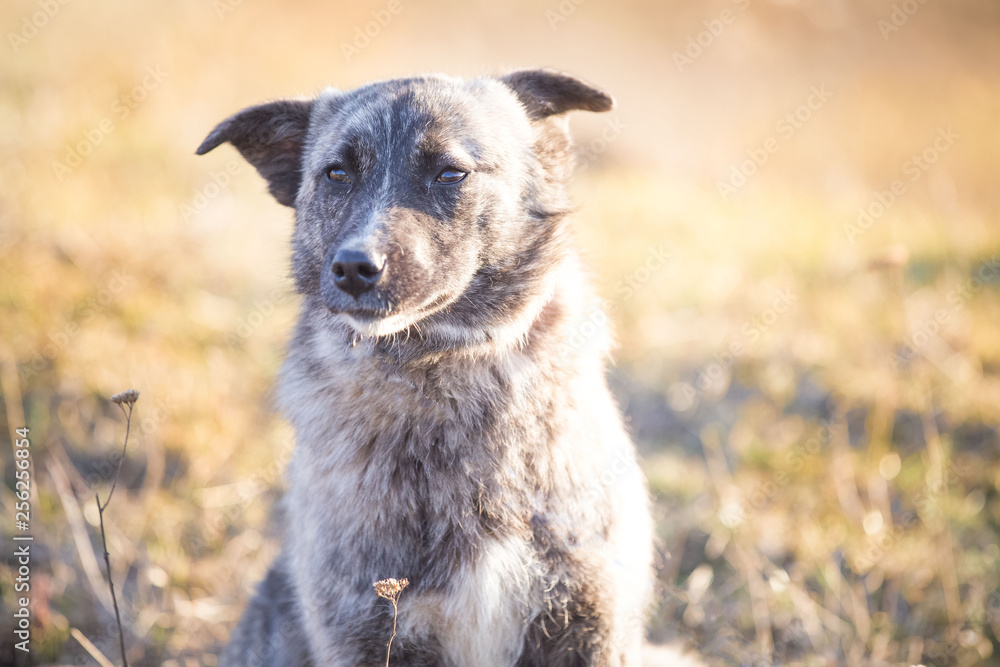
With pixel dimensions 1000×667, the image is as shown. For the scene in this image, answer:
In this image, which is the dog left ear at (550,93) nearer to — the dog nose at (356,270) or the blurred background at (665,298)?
the blurred background at (665,298)

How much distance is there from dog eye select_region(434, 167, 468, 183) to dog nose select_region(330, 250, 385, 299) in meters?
0.50

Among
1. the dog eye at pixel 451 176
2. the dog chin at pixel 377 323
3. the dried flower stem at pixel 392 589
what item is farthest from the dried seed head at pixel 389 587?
the dog eye at pixel 451 176

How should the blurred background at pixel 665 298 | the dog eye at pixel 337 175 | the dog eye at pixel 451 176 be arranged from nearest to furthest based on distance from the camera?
the dog eye at pixel 451 176 < the dog eye at pixel 337 175 < the blurred background at pixel 665 298

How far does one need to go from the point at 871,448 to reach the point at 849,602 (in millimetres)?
1299

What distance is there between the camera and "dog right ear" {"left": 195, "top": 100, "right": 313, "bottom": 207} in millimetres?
2812

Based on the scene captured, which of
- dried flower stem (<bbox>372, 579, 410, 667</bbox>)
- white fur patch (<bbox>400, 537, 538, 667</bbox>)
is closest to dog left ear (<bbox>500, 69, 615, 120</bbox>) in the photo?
white fur patch (<bbox>400, 537, 538, 667</bbox>)

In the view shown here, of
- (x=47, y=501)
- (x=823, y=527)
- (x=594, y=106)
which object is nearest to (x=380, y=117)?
(x=594, y=106)

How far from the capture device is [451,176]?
253 centimetres

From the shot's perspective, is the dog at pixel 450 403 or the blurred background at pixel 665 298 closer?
the dog at pixel 450 403

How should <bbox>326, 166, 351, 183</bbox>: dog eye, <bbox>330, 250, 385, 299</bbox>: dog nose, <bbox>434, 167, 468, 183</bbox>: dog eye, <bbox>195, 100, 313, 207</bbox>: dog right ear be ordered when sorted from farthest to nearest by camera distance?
1. <bbox>195, 100, 313, 207</bbox>: dog right ear
2. <bbox>326, 166, 351, 183</bbox>: dog eye
3. <bbox>434, 167, 468, 183</bbox>: dog eye
4. <bbox>330, 250, 385, 299</bbox>: dog nose

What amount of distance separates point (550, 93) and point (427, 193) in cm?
86

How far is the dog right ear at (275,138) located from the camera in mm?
2812

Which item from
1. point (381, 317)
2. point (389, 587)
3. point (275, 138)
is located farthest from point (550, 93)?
point (389, 587)

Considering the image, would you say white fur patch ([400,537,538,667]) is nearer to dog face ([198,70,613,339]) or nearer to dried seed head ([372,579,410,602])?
dried seed head ([372,579,410,602])
